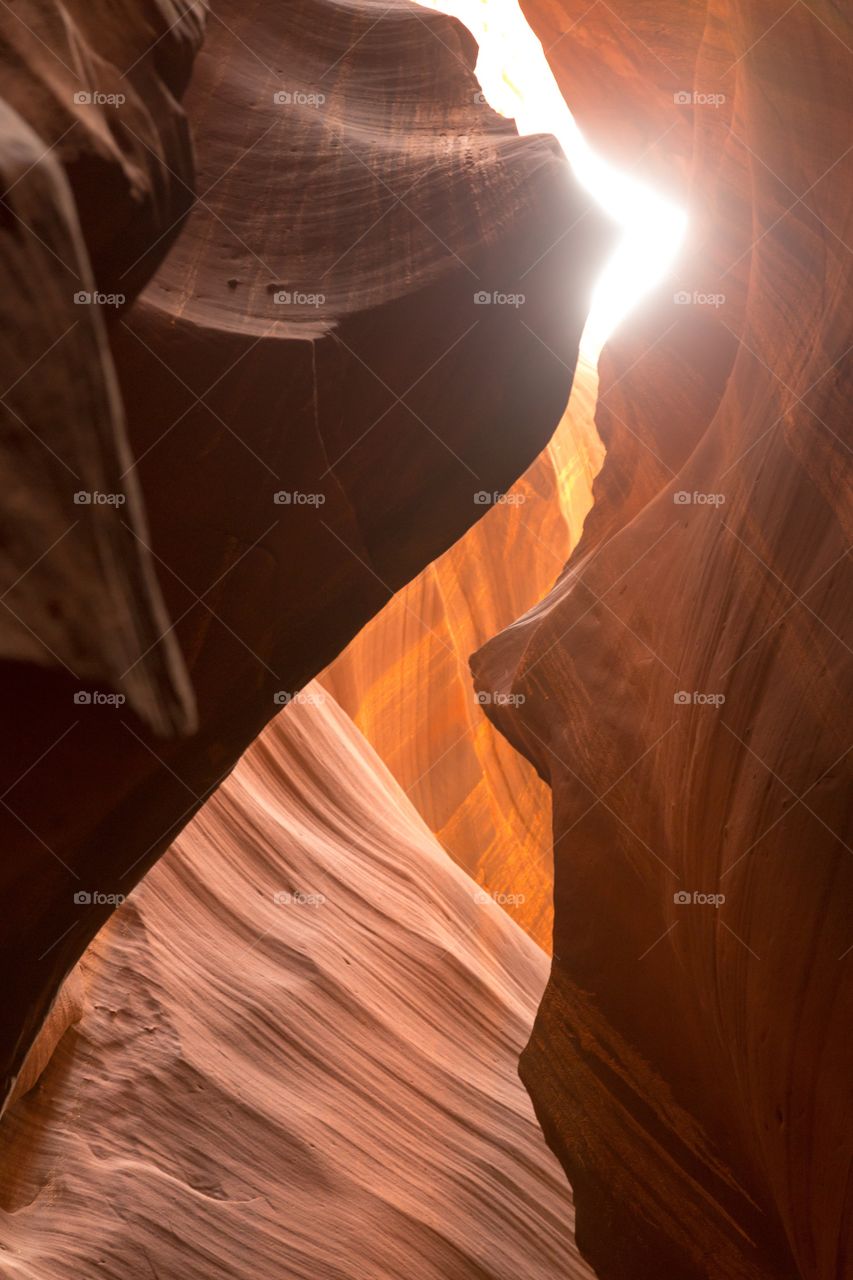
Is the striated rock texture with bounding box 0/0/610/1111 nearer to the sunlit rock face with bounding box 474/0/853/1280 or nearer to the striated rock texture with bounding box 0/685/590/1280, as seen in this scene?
the sunlit rock face with bounding box 474/0/853/1280

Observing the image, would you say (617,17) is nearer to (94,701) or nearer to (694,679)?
(694,679)

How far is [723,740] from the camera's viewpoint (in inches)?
133

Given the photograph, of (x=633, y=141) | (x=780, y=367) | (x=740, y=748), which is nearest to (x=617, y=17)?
(x=633, y=141)

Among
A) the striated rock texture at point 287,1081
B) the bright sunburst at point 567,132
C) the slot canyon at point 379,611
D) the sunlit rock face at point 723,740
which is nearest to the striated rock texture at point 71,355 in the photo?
the slot canyon at point 379,611

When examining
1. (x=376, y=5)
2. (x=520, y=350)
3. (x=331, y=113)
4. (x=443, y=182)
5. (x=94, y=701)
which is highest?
(x=376, y=5)

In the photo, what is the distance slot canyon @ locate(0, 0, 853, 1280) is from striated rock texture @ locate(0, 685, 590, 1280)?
22 mm

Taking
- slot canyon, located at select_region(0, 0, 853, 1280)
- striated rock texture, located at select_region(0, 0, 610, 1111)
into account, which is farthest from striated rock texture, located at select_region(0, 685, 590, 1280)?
striated rock texture, located at select_region(0, 0, 610, 1111)

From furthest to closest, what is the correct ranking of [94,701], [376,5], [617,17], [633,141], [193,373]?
[633,141] → [617,17] → [376,5] → [193,373] → [94,701]

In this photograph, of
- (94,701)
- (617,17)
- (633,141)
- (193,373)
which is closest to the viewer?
(94,701)

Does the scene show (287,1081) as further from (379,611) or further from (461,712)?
(461,712)

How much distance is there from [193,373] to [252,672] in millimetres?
910

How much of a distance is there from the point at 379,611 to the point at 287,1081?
2.26m

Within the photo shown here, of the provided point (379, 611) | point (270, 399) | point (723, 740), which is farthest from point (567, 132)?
point (723, 740)

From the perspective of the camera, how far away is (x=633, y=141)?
236 inches
